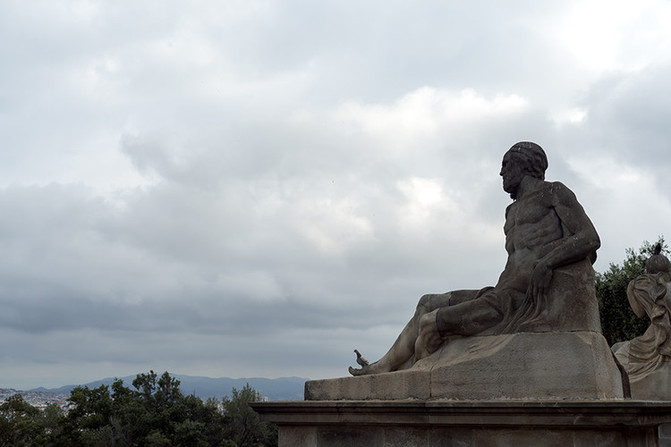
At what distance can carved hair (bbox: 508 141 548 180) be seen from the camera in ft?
26.1

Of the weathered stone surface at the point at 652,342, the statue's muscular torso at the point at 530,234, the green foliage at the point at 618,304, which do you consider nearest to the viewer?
the statue's muscular torso at the point at 530,234

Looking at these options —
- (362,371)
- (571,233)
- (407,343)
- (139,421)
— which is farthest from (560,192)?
(139,421)

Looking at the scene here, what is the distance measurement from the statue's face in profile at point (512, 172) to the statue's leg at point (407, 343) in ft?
4.37

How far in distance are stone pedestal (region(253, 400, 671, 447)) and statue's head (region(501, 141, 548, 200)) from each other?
279 centimetres

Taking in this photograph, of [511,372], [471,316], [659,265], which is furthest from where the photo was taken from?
[659,265]

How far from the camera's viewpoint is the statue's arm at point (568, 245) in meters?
7.06

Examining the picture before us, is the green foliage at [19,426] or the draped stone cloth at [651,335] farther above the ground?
the draped stone cloth at [651,335]

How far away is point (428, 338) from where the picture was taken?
7594 millimetres

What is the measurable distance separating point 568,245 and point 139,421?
84.8 feet

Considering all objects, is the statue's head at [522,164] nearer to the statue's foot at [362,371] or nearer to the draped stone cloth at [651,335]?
the statue's foot at [362,371]

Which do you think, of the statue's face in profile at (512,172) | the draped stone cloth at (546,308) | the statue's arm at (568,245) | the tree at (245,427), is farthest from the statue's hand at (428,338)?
the tree at (245,427)

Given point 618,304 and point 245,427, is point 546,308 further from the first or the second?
point 245,427

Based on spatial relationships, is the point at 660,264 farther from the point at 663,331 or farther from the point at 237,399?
the point at 237,399

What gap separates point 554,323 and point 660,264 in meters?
6.34
